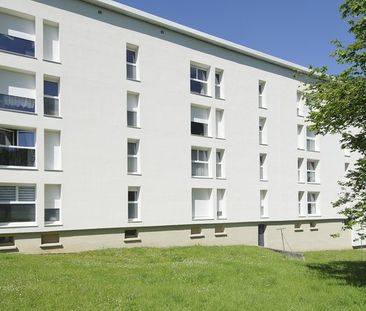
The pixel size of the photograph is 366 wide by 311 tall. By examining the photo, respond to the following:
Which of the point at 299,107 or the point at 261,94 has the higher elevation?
the point at 261,94

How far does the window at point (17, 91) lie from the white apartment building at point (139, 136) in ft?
0.16

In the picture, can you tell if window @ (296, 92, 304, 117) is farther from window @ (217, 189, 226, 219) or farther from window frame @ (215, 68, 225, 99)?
window @ (217, 189, 226, 219)

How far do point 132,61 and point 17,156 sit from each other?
8163 mm

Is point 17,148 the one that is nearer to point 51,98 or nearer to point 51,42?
point 51,98

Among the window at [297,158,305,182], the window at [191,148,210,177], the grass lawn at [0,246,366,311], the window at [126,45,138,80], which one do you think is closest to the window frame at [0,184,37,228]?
the grass lawn at [0,246,366,311]

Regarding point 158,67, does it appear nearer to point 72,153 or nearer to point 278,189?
point 72,153

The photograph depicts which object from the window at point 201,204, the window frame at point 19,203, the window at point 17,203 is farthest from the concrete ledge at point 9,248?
the window at point 201,204

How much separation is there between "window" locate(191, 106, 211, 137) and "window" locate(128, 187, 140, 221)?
5175 millimetres

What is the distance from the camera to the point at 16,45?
65.8 feet

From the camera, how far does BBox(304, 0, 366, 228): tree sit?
11266mm

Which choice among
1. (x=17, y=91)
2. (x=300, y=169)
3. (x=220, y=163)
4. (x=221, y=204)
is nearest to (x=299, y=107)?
(x=300, y=169)

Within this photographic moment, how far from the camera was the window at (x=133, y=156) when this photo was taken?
23547 mm

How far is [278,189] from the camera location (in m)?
30.8

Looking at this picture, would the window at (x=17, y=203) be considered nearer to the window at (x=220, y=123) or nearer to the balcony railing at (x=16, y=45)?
the balcony railing at (x=16, y=45)
